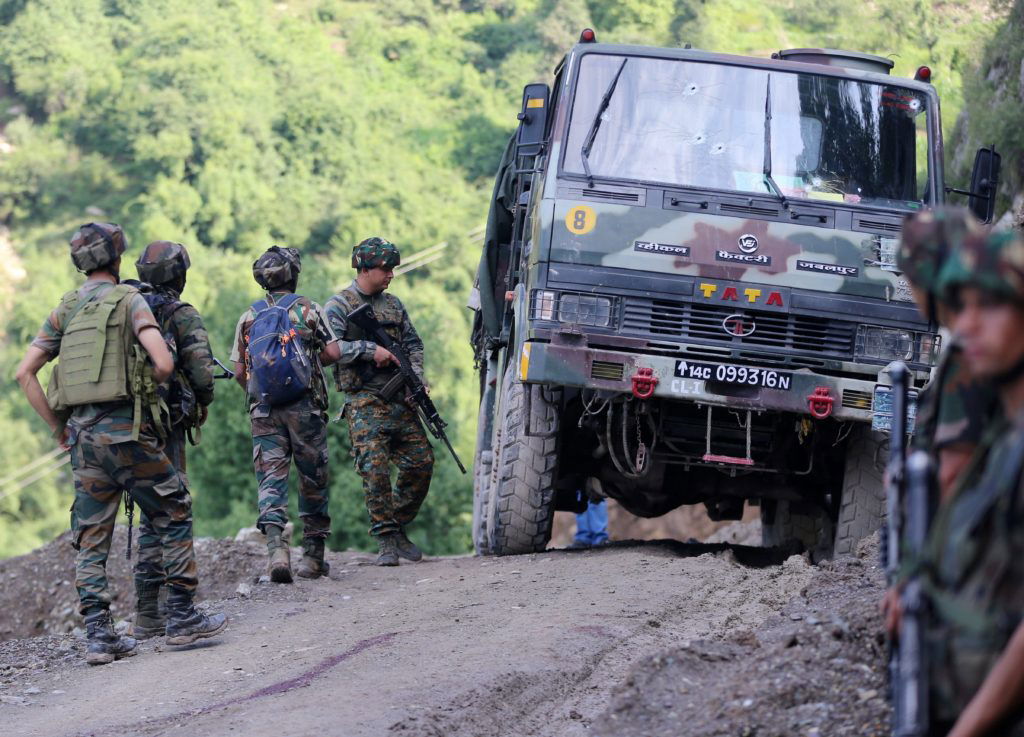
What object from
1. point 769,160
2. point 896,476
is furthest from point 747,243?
point 896,476

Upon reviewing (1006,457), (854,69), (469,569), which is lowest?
(469,569)

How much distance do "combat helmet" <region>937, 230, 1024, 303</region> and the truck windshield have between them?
5399mm

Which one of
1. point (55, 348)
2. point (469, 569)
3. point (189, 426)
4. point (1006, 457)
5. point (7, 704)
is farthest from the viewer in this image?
point (469, 569)

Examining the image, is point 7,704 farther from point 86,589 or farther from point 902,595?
point 902,595

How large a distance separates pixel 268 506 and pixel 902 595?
594cm

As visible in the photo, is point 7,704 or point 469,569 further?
point 469,569

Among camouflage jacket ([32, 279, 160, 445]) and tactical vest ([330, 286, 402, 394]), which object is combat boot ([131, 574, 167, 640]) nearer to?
camouflage jacket ([32, 279, 160, 445])

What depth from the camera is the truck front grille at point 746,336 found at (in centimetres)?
830

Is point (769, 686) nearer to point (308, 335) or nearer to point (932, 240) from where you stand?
point (932, 240)

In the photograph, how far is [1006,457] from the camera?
3.00 meters

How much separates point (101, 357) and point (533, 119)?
3031 millimetres

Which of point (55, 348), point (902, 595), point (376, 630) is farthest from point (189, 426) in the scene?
point (902, 595)

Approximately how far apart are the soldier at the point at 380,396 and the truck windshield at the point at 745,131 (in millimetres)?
1737

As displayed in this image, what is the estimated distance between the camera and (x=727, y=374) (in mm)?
8227
